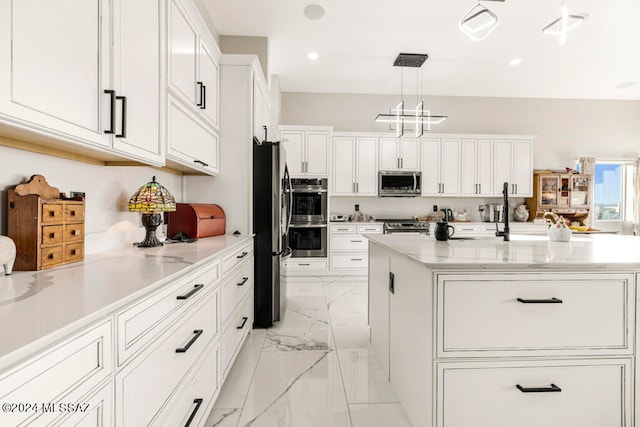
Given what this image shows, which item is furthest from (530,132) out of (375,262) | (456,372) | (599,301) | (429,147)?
(456,372)

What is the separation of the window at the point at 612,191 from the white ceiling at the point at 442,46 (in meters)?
1.33

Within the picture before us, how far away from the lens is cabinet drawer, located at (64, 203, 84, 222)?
1380mm

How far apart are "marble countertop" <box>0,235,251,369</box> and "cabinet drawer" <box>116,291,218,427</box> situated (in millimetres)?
199

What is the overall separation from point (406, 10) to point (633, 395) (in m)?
3.53

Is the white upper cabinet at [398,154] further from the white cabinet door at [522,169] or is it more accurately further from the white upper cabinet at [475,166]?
the white cabinet door at [522,169]

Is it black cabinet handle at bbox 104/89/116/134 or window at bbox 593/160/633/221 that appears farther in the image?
window at bbox 593/160/633/221

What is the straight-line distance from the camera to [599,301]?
1.42 meters

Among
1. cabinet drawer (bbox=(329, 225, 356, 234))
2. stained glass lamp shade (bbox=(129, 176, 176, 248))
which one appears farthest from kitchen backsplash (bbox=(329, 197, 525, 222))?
stained glass lamp shade (bbox=(129, 176, 176, 248))

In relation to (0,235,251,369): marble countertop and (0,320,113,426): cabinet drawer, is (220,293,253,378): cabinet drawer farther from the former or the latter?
(0,320,113,426): cabinet drawer

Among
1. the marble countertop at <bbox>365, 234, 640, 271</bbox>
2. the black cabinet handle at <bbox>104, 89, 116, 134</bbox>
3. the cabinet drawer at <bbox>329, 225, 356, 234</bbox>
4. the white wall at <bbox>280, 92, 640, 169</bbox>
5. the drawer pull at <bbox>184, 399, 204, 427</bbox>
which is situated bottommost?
the drawer pull at <bbox>184, 399, 204, 427</bbox>

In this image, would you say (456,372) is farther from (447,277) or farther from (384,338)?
(384,338)

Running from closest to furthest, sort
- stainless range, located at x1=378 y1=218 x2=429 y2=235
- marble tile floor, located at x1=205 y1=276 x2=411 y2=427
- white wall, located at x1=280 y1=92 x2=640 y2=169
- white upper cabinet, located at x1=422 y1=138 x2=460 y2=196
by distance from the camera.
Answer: marble tile floor, located at x1=205 y1=276 x2=411 y2=427 < stainless range, located at x1=378 y1=218 x2=429 y2=235 < white upper cabinet, located at x1=422 y1=138 x2=460 y2=196 < white wall, located at x1=280 y1=92 x2=640 y2=169

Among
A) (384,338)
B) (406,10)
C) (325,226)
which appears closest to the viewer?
(384,338)

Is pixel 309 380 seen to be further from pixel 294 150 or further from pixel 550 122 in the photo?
pixel 550 122
